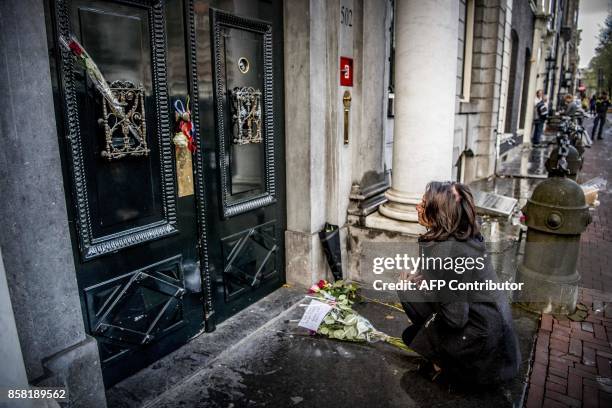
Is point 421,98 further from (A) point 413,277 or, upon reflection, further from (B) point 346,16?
(A) point 413,277

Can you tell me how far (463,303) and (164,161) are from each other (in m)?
2.35

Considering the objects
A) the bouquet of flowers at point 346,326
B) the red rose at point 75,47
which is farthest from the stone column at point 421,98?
the red rose at point 75,47

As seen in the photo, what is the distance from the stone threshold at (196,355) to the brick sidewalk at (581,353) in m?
2.30

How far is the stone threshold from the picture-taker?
9.64 ft

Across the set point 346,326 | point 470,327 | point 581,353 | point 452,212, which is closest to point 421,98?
point 452,212

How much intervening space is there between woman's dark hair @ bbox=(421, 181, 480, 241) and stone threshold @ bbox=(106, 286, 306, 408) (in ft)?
6.51

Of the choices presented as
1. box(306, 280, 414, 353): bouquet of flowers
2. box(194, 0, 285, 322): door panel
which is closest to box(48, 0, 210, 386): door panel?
box(194, 0, 285, 322): door panel

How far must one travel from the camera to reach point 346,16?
4504 millimetres

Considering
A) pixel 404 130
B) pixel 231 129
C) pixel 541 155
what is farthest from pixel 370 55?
pixel 541 155

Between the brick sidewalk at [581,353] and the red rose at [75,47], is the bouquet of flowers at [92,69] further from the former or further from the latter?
the brick sidewalk at [581,353]

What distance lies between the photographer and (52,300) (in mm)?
2346

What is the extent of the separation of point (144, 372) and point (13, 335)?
4.47 ft

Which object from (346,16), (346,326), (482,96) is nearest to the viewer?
(346,326)

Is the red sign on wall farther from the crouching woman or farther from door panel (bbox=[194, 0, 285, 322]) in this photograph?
the crouching woman
